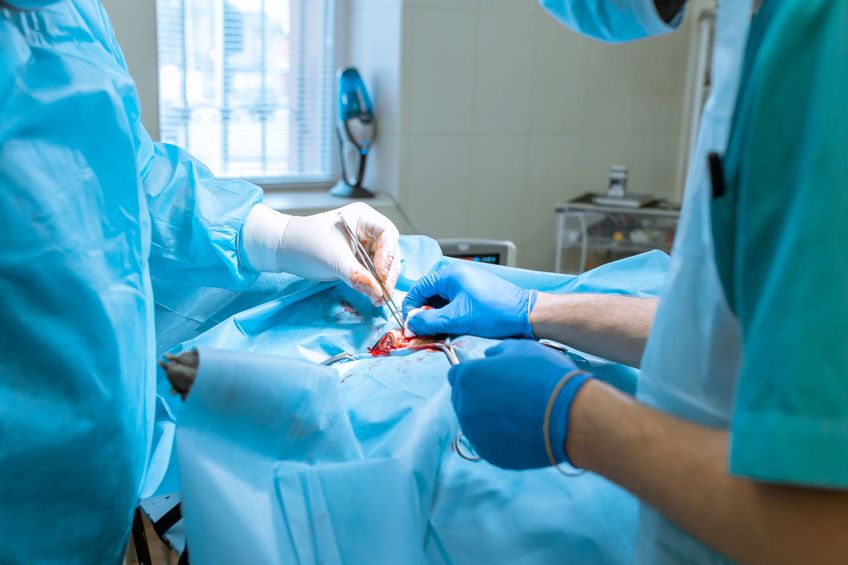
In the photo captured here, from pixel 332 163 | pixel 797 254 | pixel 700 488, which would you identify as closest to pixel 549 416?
pixel 700 488

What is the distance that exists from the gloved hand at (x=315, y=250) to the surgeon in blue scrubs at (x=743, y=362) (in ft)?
1.67

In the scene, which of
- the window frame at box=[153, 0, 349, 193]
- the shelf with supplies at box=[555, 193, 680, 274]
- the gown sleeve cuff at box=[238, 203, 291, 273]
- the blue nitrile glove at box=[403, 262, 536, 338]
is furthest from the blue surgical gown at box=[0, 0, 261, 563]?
the shelf with supplies at box=[555, 193, 680, 274]

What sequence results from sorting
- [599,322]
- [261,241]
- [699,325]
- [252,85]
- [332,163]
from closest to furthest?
[699,325] → [599,322] → [261,241] → [252,85] → [332,163]

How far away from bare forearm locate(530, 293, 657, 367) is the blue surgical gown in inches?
24.5

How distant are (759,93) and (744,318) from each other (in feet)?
0.58

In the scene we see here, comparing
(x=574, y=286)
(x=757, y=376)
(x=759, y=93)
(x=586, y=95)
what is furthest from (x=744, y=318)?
(x=586, y=95)

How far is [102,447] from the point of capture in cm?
82

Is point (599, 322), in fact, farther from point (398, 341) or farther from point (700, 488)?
point (700, 488)

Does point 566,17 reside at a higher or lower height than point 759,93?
higher

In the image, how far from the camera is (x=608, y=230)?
104 inches

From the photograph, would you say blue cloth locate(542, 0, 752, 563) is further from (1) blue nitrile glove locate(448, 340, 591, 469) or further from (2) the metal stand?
(2) the metal stand

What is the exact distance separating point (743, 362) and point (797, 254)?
94mm

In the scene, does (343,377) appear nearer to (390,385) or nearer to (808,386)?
(390,385)

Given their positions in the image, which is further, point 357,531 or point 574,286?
point 574,286
